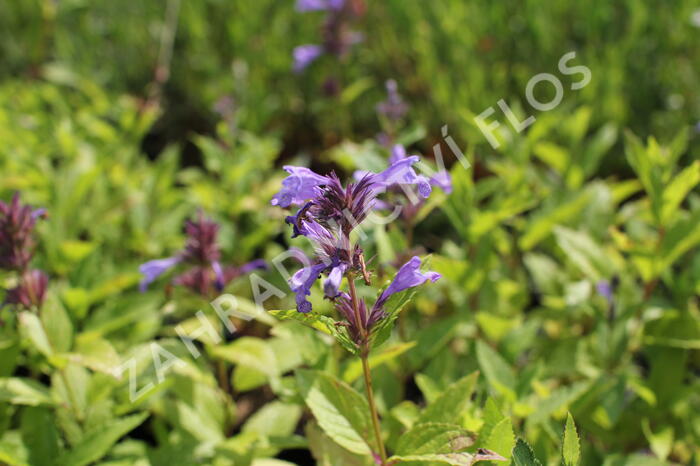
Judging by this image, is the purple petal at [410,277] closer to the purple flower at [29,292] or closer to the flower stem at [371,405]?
the flower stem at [371,405]

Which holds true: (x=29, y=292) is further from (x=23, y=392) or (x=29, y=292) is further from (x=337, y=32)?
(x=337, y=32)

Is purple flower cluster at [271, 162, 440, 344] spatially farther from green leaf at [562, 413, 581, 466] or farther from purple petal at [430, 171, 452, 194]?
purple petal at [430, 171, 452, 194]

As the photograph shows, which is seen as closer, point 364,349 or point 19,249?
point 364,349

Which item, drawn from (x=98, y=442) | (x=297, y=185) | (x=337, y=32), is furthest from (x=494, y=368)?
(x=337, y=32)

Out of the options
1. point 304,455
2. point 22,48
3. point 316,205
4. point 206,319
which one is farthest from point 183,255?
point 22,48

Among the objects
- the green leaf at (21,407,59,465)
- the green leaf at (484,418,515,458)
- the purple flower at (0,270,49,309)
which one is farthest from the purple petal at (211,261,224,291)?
the green leaf at (484,418,515,458)

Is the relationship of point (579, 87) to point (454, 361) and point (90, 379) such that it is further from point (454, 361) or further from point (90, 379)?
point (90, 379)
